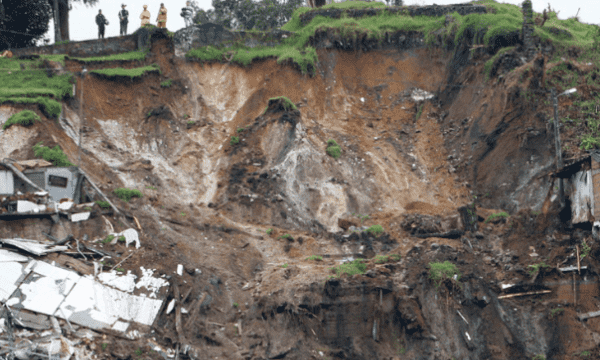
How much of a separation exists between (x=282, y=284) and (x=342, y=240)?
3.44 meters

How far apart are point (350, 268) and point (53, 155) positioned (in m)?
9.76

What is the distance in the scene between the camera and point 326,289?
17.8 m

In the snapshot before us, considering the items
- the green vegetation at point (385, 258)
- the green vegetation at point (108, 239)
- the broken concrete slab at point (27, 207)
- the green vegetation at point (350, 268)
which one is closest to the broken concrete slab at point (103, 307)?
the green vegetation at point (108, 239)

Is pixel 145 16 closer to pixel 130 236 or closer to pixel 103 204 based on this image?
pixel 103 204

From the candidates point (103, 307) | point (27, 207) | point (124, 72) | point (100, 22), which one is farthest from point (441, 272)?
point (100, 22)

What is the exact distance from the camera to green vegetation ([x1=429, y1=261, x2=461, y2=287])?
18438mm

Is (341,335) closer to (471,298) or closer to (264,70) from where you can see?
(471,298)

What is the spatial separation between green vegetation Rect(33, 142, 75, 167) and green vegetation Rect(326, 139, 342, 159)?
8.91 meters

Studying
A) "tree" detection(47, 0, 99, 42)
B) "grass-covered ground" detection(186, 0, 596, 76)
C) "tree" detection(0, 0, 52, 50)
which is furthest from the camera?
"tree" detection(0, 0, 52, 50)

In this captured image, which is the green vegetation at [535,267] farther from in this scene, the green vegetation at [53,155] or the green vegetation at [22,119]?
the green vegetation at [22,119]

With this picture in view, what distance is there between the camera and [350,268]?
18.4 metres

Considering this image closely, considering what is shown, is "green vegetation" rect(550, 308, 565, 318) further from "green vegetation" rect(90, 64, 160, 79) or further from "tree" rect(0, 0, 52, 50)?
"tree" rect(0, 0, 52, 50)

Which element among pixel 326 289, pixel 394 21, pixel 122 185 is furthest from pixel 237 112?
A: pixel 326 289

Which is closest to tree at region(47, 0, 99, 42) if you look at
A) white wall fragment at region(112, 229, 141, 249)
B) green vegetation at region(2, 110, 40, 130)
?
green vegetation at region(2, 110, 40, 130)
